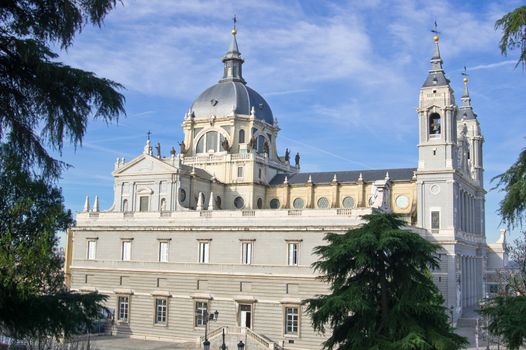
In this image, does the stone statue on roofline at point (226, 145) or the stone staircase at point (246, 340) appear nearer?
the stone staircase at point (246, 340)

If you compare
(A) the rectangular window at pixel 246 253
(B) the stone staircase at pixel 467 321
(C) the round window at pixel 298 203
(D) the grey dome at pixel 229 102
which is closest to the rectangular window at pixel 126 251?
(A) the rectangular window at pixel 246 253

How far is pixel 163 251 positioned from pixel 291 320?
1082cm

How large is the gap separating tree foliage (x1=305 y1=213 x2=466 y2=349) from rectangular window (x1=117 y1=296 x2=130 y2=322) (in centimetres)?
2658

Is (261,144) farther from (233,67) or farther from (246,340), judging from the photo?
(246,340)

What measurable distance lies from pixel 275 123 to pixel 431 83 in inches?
692

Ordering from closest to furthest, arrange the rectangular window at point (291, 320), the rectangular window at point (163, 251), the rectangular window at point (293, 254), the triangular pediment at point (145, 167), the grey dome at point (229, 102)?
the rectangular window at point (291, 320) → the rectangular window at point (293, 254) → the rectangular window at point (163, 251) → the triangular pediment at point (145, 167) → the grey dome at point (229, 102)

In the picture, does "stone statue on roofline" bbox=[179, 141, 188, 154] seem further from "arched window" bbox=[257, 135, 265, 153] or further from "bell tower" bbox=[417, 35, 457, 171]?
"bell tower" bbox=[417, 35, 457, 171]

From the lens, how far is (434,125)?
5391cm

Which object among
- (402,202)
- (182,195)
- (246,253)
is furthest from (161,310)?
(402,202)

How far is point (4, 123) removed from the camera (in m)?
12.0

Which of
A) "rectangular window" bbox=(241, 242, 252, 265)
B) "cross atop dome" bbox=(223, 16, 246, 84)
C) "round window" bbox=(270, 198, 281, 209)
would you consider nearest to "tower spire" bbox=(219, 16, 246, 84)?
"cross atop dome" bbox=(223, 16, 246, 84)

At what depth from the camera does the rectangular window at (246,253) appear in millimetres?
41719

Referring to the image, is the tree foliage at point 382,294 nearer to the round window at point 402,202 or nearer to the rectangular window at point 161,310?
the rectangular window at point 161,310

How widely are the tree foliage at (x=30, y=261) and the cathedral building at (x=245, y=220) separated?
2238 centimetres
